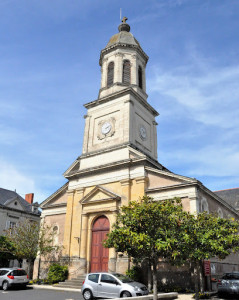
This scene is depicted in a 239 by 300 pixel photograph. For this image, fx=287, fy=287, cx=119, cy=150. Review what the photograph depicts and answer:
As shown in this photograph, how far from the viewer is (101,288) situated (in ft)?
46.9

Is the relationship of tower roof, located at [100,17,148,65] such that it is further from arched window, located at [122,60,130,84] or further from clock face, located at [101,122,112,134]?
clock face, located at [101,122,112,134]

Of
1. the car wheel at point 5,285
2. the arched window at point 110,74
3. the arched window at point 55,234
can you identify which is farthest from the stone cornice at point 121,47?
the car wheel at point 5,285

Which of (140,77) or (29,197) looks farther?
(29,197)

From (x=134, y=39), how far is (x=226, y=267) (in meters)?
22.1

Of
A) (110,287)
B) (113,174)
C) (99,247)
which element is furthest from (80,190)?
(110,287)

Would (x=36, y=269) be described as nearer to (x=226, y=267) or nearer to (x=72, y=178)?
(x=72, y=178)

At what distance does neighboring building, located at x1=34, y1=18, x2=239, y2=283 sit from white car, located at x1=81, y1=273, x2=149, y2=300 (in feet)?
14.2

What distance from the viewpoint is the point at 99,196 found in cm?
2216

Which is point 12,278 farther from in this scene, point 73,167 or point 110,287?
point 73,167

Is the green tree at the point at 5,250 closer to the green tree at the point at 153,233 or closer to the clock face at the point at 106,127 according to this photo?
Answer: the clock face at the point at 106,127

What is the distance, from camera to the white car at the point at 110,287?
13.6m

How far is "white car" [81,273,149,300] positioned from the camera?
1356cm

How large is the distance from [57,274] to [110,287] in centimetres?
811

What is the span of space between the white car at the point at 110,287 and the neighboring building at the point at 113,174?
4.33 meters
